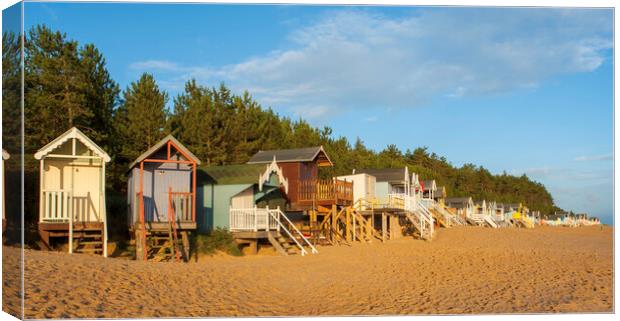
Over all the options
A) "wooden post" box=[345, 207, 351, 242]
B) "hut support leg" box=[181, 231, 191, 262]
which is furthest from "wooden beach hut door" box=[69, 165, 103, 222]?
"wooden post" box=[345, 207, 351, 242]

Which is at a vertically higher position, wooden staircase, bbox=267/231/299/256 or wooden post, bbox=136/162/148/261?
wooden post, bbox=136/162/148/261

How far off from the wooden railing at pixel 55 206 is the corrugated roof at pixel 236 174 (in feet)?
24.1

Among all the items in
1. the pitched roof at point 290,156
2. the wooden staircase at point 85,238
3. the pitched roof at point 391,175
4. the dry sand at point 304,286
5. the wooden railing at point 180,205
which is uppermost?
the pitched roof at point 290,156

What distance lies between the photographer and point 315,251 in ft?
75.3

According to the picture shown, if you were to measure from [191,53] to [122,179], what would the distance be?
5062 mm

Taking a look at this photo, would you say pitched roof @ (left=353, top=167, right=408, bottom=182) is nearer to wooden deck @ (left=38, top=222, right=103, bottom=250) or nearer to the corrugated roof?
the corrugated roof

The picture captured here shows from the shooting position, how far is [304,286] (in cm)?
1550

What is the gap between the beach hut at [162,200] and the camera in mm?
19422

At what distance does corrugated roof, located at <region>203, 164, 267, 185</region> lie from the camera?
24.4 meters

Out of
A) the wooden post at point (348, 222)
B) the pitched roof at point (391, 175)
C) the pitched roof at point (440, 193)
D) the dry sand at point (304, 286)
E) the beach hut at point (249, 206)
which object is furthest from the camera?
the pitched roof at point (440, 193)

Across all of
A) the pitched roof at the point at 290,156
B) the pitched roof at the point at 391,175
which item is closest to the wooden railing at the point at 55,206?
the pitched roof at the point at 290,156

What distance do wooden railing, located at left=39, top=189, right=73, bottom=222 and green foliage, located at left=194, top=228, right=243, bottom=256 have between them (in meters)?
4.72

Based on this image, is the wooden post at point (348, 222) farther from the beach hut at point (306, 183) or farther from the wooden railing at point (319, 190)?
the wooden railing at point (319, 190)

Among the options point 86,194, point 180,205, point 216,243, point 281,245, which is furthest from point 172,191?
point 281,245
